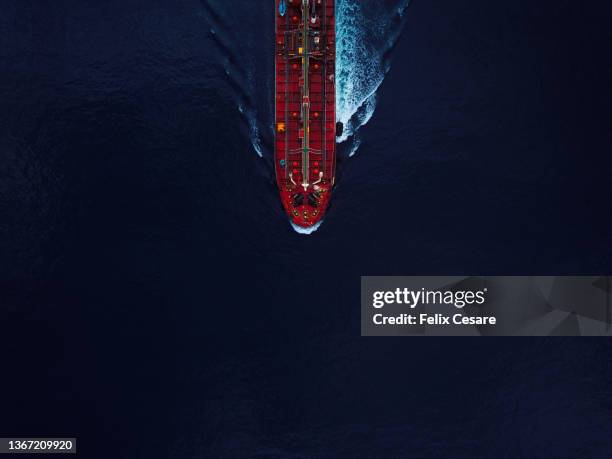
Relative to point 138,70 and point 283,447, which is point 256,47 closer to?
point 138,70

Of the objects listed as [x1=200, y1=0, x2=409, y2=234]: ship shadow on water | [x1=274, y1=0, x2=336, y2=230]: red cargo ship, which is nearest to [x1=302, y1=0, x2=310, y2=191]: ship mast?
[x1=274, y1=0, x2=336, y2=230]: red cargo ship

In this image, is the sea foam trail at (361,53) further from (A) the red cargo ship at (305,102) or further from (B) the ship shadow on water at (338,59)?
(A) the red cargo ship at (305,102)

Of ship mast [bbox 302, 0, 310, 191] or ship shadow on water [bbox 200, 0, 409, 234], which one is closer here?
ship mast [bbox 302, 0, 310, 191]

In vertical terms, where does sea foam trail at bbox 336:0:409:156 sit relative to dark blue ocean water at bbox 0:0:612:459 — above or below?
above

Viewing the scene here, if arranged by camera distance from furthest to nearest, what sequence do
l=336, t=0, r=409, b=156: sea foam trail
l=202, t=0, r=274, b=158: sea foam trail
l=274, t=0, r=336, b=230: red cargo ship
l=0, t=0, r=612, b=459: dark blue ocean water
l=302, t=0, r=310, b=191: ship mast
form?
l=336, t=0, r=409, b=156: sea foam trail
l=202, t=0, r=274, b=158: sea foam trail
l=274, t=0, r=336, b=230: red cargo ship
l=302, t=0, r=310, b=191: ship mast
l=0, t=0, r=612, b=459: dark blue ocean water

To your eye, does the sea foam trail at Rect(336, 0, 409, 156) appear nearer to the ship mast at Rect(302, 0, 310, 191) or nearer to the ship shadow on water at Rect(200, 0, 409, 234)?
the ship shadow on water at Rect(200, 0, 409, 234)

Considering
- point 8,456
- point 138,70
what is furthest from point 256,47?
point 8,456
